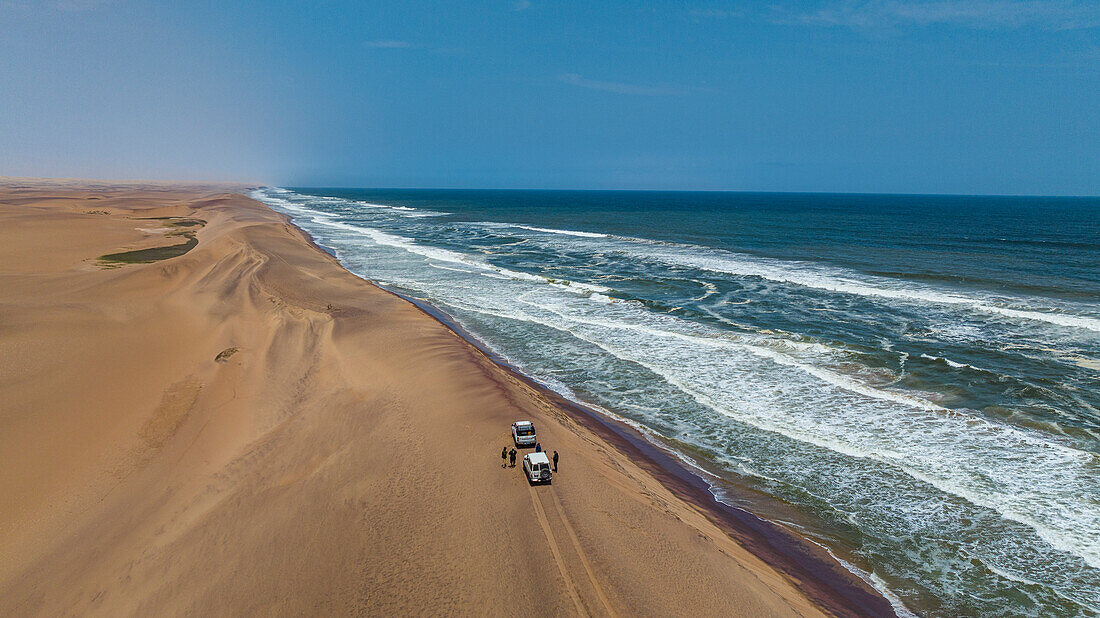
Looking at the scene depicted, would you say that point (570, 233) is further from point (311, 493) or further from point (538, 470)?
point (311, 493)

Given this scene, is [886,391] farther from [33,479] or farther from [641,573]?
[33,479]

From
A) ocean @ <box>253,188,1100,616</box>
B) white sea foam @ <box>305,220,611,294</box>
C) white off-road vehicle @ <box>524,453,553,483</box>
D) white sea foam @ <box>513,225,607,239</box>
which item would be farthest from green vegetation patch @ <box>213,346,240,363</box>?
white sea foam @ <box>513,225,607,239</box>

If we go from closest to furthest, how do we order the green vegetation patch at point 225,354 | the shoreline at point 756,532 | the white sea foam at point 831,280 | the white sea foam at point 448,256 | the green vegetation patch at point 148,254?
the shoreline at point 756,532 → the green vegetation patch at point 225,354 → the white sea foam at point 831,280 → the white sea foam at point 448,256 → the green vegetation patch at point 148,254

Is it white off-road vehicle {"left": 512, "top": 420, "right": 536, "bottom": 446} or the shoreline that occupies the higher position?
white off-road vehicle {"left": 512, "top": 420, "right": 536, "bottom": 446}

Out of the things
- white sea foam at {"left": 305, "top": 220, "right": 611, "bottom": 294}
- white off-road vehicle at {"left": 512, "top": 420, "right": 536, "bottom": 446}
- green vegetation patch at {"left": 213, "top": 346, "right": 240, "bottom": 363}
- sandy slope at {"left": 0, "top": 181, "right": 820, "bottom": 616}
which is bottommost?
sandy slope at {"left": 0, "top": 181, "right": 820, "bottom": 616}

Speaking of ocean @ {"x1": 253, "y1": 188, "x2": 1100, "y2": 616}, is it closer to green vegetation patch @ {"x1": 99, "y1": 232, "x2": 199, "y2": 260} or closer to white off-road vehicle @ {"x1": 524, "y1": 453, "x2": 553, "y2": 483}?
white off-road vehicle @ {"x1": 524, "y1": 453, "x2": 553, "y2": 483}

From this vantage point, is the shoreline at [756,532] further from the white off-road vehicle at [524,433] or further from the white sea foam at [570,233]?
the white sea foam at [570,233]

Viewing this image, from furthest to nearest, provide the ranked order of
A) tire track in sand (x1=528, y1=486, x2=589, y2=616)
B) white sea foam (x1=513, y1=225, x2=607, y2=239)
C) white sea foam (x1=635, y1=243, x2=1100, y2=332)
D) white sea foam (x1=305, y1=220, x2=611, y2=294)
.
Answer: white sea foam (x1=513, y1=225, x2=607, y2=239) < white sea foam (x1=305, y1=220, x2=611, y2=294) < white sea foam (x1=635, y1=243, x2=1100, y2=332) < tire track in sand (x1=528, y1=486, x2=589, y2=616)

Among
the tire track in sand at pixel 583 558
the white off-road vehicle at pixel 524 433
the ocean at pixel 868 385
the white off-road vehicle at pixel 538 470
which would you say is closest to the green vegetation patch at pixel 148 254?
the ocean at pixel 868 385
